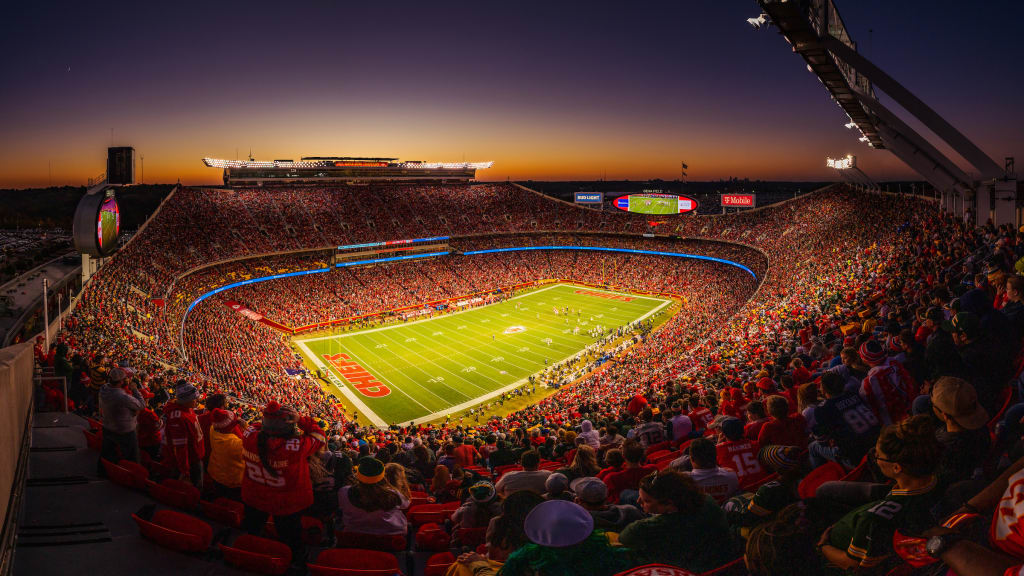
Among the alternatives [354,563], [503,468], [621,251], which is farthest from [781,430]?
[621,251]

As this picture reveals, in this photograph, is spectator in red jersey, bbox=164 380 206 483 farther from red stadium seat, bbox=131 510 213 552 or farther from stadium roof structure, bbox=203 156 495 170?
stadium roof structure, bbox=203 156 495 170

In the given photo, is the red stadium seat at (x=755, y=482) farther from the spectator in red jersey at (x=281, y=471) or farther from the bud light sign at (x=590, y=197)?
the bud light sign at (x=590, y=197)

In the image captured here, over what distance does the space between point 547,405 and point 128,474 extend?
60.2ft

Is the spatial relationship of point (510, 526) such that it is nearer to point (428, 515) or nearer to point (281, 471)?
point (281, 471)

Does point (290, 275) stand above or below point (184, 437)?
above

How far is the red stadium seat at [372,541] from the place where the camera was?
481 centimetres

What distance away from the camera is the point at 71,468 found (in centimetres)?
716

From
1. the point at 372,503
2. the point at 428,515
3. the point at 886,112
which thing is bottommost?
the point at 428,515

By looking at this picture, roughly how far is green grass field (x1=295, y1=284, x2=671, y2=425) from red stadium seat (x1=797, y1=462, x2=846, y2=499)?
2262 cm

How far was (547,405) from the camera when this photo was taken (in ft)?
76.9

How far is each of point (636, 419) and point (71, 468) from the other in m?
9.26

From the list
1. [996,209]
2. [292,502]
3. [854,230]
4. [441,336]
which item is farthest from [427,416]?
[854,230]

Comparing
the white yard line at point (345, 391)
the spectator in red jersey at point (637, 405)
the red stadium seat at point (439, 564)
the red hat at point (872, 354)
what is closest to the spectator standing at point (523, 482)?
the red stadium seat at point (439, 564)

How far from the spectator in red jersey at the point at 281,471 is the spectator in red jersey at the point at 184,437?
1.62 m
